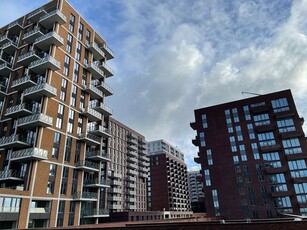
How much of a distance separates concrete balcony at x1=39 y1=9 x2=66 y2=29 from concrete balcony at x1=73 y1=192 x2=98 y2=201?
3149 cm

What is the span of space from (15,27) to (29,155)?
97.8 feet

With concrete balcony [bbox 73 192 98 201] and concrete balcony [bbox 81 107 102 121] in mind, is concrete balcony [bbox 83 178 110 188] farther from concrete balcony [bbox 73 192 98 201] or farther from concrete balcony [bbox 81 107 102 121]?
concrete balcony [bbox 81 107 102 121]

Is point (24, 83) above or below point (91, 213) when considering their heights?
above

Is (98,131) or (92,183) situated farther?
(98,131)

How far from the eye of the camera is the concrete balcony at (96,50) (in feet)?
167

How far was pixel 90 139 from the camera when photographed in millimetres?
44250

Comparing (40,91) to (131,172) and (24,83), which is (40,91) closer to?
(24,83)

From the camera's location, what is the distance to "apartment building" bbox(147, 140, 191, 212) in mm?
110438

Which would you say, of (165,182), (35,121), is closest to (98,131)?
(35,121)

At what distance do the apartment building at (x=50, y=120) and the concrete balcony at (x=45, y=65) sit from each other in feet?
0.52

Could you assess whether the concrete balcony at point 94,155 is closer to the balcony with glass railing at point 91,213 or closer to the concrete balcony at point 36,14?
the balcony with glass railing at point 91,213

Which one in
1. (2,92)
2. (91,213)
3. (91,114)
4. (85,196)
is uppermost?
(2,92)

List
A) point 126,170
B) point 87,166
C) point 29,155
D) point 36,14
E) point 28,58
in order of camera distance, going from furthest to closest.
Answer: point 126,170 → point 36,14 → point 87,166 → point 28,58 → point 29,155

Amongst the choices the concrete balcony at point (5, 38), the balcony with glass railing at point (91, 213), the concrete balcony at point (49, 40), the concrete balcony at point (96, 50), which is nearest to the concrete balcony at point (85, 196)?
the balcony with glass railing at point (91, 213)
